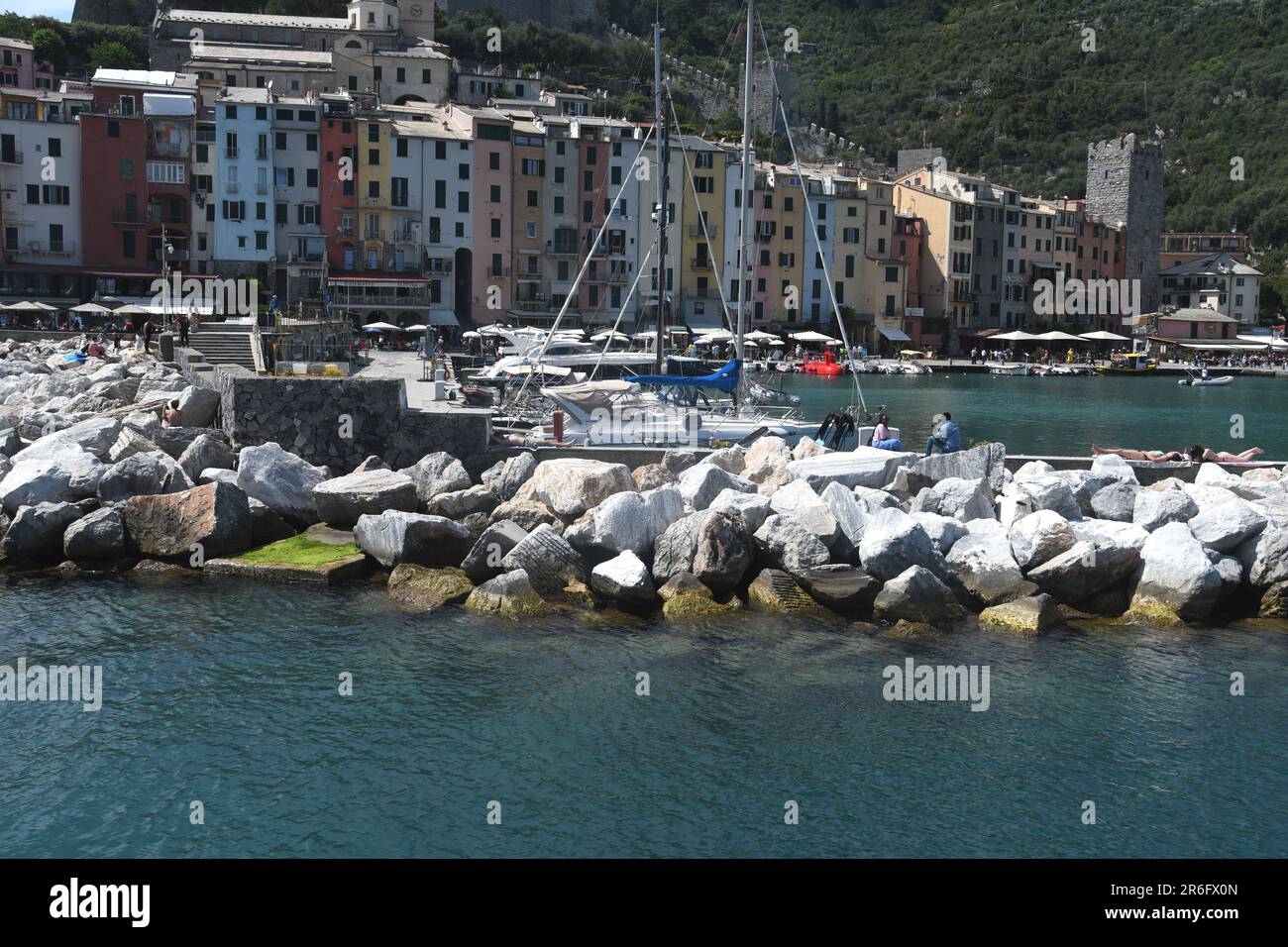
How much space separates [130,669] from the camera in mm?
15211

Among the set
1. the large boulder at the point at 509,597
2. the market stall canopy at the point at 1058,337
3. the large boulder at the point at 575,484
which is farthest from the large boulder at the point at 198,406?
the market stall canopy at the point at 1058,337

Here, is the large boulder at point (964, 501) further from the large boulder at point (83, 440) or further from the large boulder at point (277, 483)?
the large boulder at point (83, 440)

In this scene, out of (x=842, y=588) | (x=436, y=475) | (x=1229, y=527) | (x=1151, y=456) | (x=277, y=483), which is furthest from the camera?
(x=1151, y=456)

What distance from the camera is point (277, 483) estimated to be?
2117 cm

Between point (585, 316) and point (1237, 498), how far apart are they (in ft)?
184

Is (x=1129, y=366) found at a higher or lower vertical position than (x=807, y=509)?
higher

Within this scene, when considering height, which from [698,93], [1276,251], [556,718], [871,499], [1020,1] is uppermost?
[1020,1]

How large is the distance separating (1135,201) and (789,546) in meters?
94.0

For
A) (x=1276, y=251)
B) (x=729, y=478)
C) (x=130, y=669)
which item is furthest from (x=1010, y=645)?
(x=1276, y=251)

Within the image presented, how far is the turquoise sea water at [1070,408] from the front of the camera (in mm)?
42500

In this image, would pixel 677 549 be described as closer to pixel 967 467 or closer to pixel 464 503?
pixel 464 503

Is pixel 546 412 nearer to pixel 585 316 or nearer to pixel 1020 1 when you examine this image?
pixel 585 316

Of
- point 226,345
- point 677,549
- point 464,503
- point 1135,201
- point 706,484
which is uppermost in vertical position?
point 1135,201

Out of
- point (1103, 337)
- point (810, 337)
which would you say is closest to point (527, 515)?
point (810, 337)
